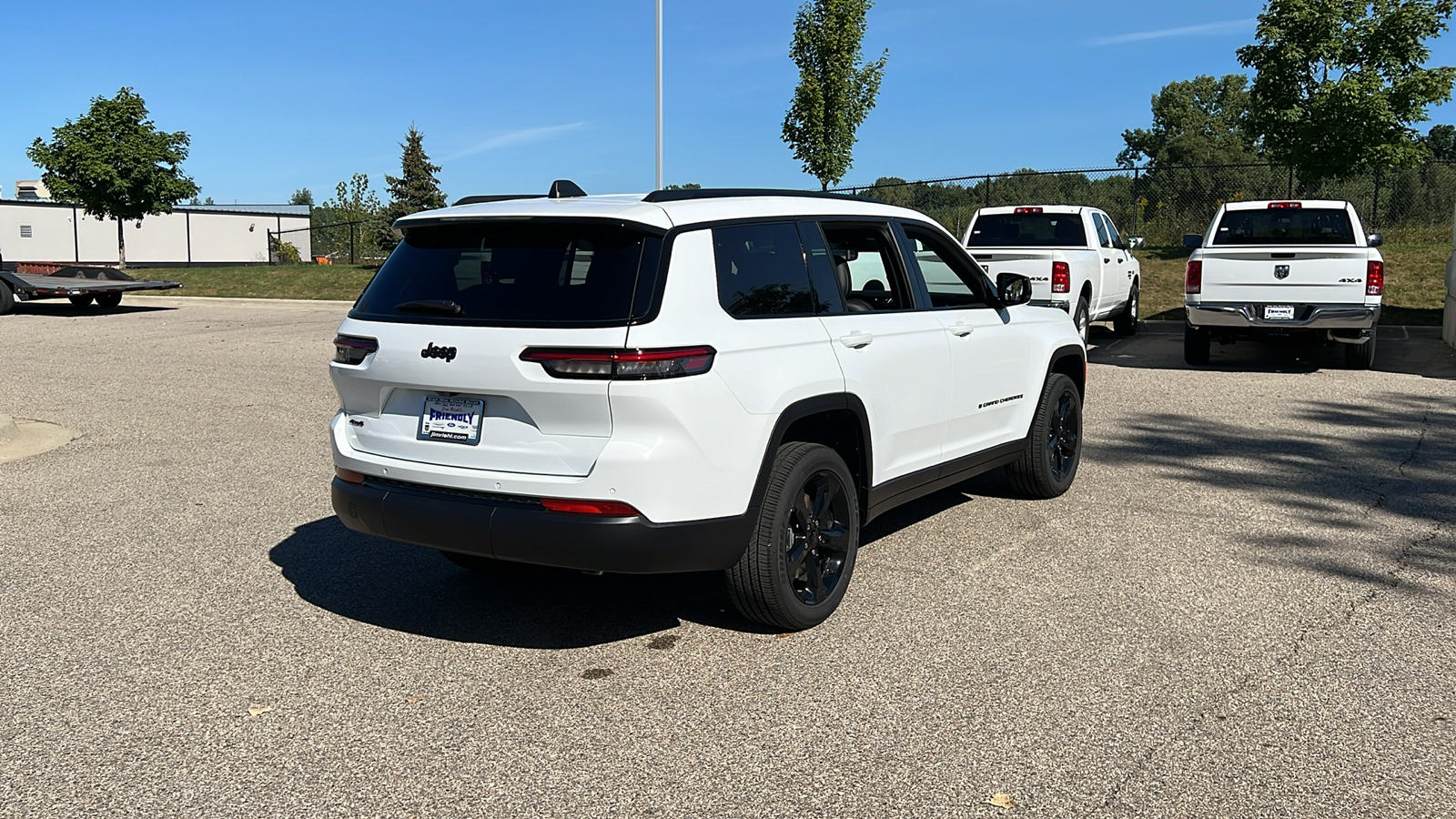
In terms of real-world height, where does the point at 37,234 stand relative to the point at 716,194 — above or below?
above

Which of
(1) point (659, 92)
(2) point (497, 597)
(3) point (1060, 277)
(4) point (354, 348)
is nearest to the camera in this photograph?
(4) point (354, 348)

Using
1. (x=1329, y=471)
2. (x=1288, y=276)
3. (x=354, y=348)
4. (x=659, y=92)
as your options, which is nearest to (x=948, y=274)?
(x=354, y=348)

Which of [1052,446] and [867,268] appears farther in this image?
[1052,446]

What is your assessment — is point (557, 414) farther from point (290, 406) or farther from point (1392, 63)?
point (1392, 63)

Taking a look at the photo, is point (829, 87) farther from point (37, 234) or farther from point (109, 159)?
point (37, 234)

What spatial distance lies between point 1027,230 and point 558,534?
40.6 feet

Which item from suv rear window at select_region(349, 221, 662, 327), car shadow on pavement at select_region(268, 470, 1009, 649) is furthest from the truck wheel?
suv rear window at select_region(349, 221, 662, 327)

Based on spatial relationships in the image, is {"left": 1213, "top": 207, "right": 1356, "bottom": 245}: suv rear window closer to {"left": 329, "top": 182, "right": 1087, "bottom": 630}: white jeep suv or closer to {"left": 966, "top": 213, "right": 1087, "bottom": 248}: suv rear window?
{"left": 966, "top": 213, "right": 1087, "bottom": 248}: suv rear window

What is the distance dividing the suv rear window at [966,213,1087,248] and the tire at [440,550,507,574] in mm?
10758

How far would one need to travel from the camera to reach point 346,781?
3701 mm

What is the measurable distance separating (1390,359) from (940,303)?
1117 cm

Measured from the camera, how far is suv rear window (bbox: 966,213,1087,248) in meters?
15.5

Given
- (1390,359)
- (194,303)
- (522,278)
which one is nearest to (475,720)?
(522,278)

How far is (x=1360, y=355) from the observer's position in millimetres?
13789
